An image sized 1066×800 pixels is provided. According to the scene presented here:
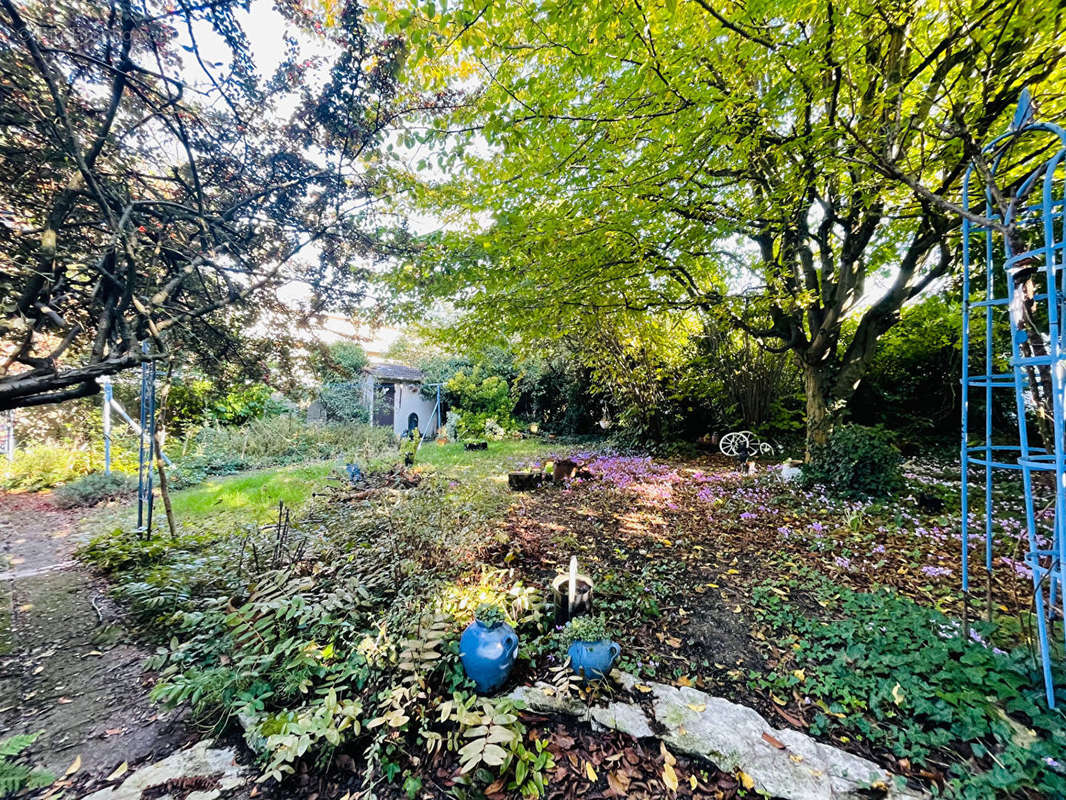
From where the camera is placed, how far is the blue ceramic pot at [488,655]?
6.73 ft

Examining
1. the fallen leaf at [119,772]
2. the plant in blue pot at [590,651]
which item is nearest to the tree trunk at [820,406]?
the plant in blue pot at [590,651]

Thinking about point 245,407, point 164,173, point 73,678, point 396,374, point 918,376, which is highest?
point 164,173

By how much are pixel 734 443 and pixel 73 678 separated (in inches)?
372

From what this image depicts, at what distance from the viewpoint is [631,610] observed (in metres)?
2.85

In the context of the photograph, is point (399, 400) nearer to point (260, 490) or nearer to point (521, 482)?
point (260, 490)

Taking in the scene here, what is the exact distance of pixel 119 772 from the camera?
1.70 m

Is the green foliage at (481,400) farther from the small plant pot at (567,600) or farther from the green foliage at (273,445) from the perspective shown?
the small plant pot at (567,600)

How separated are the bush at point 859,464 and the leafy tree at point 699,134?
1.07 meters

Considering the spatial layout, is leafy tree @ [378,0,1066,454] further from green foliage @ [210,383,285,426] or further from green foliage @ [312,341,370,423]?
green foliage @ [312,341,370,423]

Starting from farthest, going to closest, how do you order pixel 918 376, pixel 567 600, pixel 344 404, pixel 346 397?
pixel 346 397, pixel 344 404, pixel 918 376, pixel 567 600

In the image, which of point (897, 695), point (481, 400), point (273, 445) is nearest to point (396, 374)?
point (481, 400)

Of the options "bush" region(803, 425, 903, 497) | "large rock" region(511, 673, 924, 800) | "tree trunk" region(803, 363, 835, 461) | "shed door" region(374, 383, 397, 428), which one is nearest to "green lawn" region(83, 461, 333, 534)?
"large rock" region(511, 673, 924, 800)

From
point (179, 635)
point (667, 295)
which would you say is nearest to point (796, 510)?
point (667, 295)

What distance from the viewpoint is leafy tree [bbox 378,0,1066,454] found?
9.46 feet
